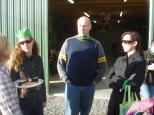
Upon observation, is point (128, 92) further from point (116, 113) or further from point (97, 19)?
point (97, 19)

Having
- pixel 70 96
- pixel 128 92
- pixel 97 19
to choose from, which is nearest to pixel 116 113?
pixel 128 92

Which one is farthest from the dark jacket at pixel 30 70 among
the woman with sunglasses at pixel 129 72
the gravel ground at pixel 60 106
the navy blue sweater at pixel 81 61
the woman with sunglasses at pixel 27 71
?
the gravel ground at pixel 60 106

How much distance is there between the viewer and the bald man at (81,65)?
19.6ft

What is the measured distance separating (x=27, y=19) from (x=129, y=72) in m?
5.25

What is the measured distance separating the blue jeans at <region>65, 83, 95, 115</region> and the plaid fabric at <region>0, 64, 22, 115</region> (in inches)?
81.6

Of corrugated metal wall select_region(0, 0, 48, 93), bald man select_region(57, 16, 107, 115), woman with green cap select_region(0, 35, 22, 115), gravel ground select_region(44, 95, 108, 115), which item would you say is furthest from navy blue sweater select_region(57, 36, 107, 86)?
corrugated metal wall select_region(0, 0, 48, 93)

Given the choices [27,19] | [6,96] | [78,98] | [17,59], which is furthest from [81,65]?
[27,19]

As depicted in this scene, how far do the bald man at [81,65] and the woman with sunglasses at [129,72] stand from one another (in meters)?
0.44

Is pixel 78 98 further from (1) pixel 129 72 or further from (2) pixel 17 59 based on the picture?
(2) pixel 17 59

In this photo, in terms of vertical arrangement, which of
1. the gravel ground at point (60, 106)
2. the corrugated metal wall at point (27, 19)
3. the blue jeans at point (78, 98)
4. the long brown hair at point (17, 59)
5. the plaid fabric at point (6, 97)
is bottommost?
the gravel ground at point (60, 106)

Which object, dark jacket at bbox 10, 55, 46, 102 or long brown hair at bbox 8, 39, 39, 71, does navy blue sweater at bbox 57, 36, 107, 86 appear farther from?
long brown hair at bbox 8, 39, 39, 71

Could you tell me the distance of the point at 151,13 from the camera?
9539 mm

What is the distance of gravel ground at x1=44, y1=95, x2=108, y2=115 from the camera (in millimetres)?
8578

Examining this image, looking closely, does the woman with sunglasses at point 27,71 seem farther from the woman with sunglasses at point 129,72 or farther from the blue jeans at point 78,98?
the woman with sunglasses at point 129,72
